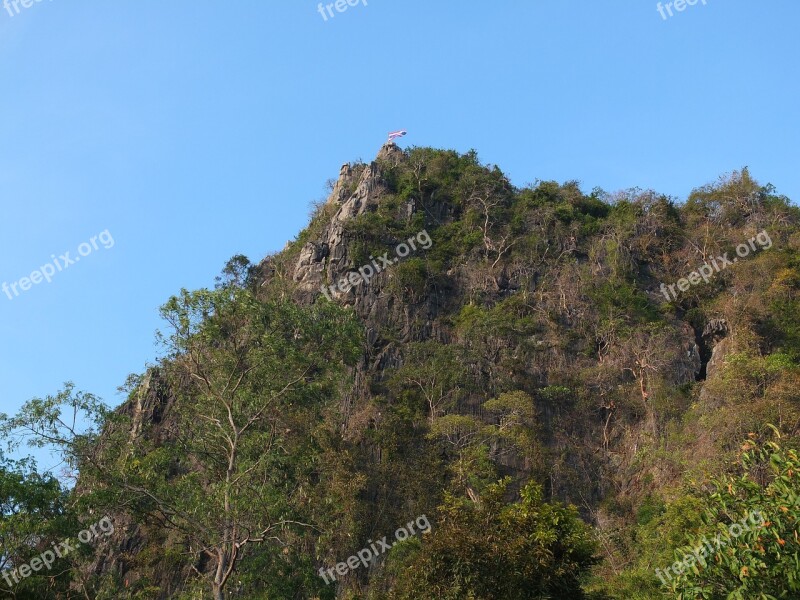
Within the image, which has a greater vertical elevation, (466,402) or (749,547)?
(466,402)

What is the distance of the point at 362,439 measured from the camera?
1185 inches

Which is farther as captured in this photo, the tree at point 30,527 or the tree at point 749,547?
the tree at point 30,527

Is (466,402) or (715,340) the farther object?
(715,340)

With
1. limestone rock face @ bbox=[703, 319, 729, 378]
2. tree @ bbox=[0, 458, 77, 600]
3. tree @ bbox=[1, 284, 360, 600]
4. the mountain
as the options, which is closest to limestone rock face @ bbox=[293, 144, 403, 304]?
the mountain

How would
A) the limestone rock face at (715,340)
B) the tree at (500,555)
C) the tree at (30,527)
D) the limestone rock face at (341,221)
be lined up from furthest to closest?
the limestone rock face at (341,221) < the limestone rock face at (715,340) < the tree at (30,527) < the tree at (500,555)

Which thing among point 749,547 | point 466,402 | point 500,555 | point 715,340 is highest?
point 466,402

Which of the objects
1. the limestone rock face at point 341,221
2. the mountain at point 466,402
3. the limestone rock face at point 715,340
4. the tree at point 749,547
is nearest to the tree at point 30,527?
the mountain at point 466,402

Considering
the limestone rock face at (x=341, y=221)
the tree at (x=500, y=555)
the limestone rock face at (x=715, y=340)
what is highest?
the limestone rock face at (x=341, y=221)

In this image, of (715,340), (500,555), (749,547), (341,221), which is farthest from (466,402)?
(749,547)

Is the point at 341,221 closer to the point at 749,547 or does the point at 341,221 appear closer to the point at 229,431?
the point at 229,431

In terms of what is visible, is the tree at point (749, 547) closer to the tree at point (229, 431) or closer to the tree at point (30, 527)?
the tree at point (229, 431)

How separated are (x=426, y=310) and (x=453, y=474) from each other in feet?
37.9

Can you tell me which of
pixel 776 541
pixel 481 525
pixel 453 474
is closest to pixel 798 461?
pixel 776 541

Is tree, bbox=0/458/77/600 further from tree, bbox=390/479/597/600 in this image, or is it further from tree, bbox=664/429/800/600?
tree, bbox=664/429/800/600
